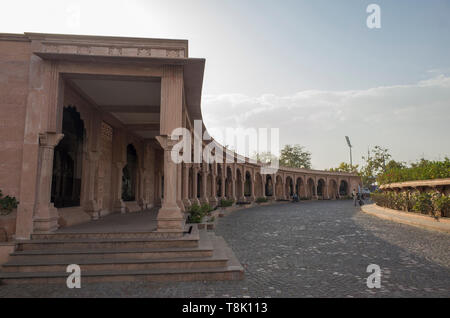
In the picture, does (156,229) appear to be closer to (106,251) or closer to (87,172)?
(106,251)

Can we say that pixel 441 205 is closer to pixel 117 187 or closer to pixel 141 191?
pixel 141 191

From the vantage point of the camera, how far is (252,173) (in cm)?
3188

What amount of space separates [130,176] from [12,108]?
7.49m

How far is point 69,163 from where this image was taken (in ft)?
29.1

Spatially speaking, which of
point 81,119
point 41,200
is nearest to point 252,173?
point 81,119

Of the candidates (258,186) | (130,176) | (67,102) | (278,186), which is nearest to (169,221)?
(67,102)

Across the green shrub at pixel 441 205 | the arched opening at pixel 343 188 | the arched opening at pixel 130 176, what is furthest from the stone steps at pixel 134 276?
the arched opening at pixel 343 188

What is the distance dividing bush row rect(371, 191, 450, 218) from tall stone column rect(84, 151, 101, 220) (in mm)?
15890

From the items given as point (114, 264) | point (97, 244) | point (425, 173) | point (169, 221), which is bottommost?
point (114, 264)

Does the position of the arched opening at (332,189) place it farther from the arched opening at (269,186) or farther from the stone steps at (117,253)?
the stone steps at (117,253)

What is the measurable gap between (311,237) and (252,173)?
22629mm

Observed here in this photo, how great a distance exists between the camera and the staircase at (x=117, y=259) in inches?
199

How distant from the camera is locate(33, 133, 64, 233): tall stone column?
6.32 m

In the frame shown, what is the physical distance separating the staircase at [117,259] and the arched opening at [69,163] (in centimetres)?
241
